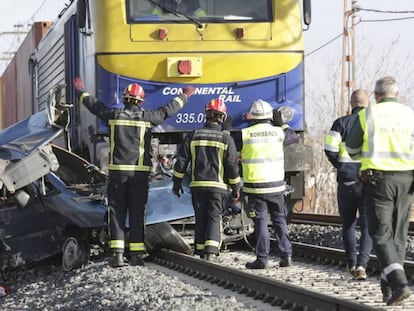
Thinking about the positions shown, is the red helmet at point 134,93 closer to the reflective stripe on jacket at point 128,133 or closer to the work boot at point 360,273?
the reflective stripe on jacket at point 128,133

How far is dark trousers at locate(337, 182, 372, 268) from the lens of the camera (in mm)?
8266

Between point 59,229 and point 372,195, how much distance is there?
468 centimetres

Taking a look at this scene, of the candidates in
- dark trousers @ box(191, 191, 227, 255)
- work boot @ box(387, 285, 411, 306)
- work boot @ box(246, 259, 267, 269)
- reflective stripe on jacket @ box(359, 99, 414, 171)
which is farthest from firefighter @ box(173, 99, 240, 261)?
work boot @ box(387, 285, 411, 306)

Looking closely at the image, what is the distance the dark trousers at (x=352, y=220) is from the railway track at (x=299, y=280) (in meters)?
0.21

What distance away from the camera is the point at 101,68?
11.0m

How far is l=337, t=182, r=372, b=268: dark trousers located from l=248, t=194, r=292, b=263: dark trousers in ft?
3.22

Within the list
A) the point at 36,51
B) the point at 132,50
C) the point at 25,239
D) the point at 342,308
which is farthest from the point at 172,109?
the point at 36,51

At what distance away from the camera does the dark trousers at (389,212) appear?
6656 mm

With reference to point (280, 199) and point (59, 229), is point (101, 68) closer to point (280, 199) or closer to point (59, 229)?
point (59, 229)

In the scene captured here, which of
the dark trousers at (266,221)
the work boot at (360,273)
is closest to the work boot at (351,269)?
the work boot at (360,273)

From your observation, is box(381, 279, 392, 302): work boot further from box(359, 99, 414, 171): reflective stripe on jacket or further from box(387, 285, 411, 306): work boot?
box(359, 99, 414, 171): reflective stripe on jacket

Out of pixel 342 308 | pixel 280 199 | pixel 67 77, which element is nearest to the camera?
pixel 342 308

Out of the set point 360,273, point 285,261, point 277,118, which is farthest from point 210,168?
point 360,273

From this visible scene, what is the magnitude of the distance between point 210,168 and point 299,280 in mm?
1850
